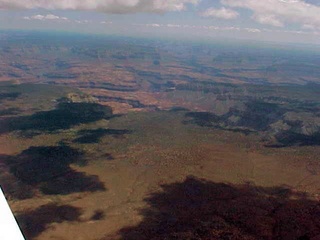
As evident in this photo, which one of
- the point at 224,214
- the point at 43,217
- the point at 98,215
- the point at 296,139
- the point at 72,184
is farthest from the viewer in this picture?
the point at 296,139

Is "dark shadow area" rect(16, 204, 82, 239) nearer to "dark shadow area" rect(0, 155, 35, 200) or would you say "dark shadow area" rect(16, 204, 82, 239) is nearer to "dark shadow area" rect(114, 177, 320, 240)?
"dark shadow area" rect(0, 155, 35, 200)

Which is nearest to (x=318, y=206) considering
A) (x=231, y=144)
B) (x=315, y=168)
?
(x=315, y=168)

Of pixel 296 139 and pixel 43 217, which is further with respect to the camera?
pixel 296 139

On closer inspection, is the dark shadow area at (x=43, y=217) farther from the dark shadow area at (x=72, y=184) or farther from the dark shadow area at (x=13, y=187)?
the dark shadow area at (x=13, y=187)

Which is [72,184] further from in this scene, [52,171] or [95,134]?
[95,134]

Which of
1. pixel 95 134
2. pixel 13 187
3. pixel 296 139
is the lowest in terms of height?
pixel 13 187

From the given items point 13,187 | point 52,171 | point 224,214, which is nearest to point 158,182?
point 224,214

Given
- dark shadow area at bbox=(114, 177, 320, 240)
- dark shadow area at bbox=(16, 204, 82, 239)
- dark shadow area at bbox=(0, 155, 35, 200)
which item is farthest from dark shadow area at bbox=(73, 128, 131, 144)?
dark shadow area at bbox=(16, 204, 82, 239)
